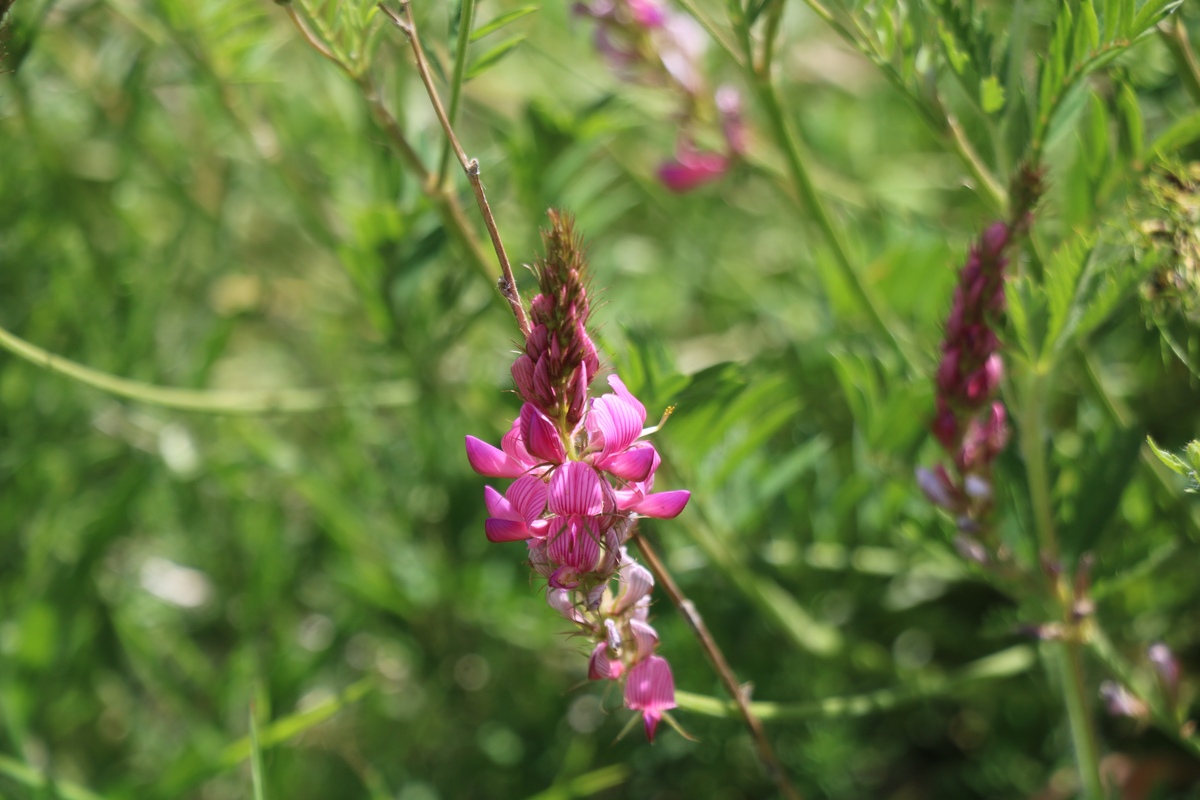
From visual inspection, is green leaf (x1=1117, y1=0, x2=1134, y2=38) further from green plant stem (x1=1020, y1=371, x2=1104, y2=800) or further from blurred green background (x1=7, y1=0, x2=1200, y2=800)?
green plant stem (x1=1020, y1=371, x2=1104, y2=800)

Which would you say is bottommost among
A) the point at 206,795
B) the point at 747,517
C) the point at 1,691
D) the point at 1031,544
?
the point at 206,795

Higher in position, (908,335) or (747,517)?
(908,335)

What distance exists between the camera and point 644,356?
3.32 feet

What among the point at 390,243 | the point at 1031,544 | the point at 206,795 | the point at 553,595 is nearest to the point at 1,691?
the point at 206,795

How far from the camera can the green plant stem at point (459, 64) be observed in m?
0.85

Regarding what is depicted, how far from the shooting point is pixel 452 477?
164cm

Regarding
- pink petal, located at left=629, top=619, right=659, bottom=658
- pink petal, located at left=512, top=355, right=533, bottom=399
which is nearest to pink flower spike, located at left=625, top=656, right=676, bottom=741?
pink petal, located at left=629, top=619, right=659, bottom=658

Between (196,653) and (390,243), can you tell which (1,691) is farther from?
(390,243)

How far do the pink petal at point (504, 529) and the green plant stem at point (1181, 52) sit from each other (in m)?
0.84

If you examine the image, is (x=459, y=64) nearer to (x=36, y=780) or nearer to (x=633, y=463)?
(x=633, y=463)

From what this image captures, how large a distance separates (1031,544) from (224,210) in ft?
5.33

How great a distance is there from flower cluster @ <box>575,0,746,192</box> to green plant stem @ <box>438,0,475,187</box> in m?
0.50

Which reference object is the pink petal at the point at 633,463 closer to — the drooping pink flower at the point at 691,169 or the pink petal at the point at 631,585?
the pink petal at the point at 631,585

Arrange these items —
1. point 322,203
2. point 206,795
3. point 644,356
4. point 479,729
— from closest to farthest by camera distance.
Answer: point 644,356, point 479,729, point 322,203, point 206,795
